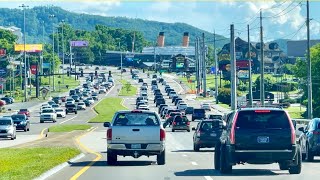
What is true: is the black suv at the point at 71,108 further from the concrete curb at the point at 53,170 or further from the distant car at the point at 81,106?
the concrete curb at the point at 53,170

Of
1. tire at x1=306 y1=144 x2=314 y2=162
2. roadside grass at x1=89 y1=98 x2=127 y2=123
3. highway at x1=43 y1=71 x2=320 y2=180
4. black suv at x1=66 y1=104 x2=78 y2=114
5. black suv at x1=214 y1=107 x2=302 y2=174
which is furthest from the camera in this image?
black suv at x1=66 y1=104 x2=78 y2=114

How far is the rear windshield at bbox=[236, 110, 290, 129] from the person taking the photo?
1127 inches

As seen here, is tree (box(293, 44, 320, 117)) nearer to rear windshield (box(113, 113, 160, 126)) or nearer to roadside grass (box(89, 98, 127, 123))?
roadside grass (box(89, 98, 127, 123))

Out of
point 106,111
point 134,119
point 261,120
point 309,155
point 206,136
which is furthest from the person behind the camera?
point 106,111

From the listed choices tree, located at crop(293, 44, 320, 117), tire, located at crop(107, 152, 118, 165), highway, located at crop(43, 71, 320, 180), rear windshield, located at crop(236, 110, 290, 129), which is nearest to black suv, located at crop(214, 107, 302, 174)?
rear windshield, located at crop(236, 110, 290, 129)

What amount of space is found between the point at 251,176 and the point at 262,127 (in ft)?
4.99

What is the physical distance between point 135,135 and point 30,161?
4.11 meters

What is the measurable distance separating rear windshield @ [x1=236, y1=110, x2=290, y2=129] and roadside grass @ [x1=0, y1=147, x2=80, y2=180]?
5.95m

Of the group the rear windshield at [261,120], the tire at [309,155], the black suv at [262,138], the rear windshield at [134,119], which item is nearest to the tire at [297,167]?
the black suv at [262,138]

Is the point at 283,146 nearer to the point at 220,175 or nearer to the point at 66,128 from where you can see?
the point at 220,175

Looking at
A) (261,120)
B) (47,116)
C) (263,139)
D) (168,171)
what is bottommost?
(47,116)

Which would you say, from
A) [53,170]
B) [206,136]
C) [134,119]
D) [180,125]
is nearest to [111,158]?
[134,119]

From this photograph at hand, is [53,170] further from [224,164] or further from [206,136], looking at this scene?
[206,136]

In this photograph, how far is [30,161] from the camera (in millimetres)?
35625
